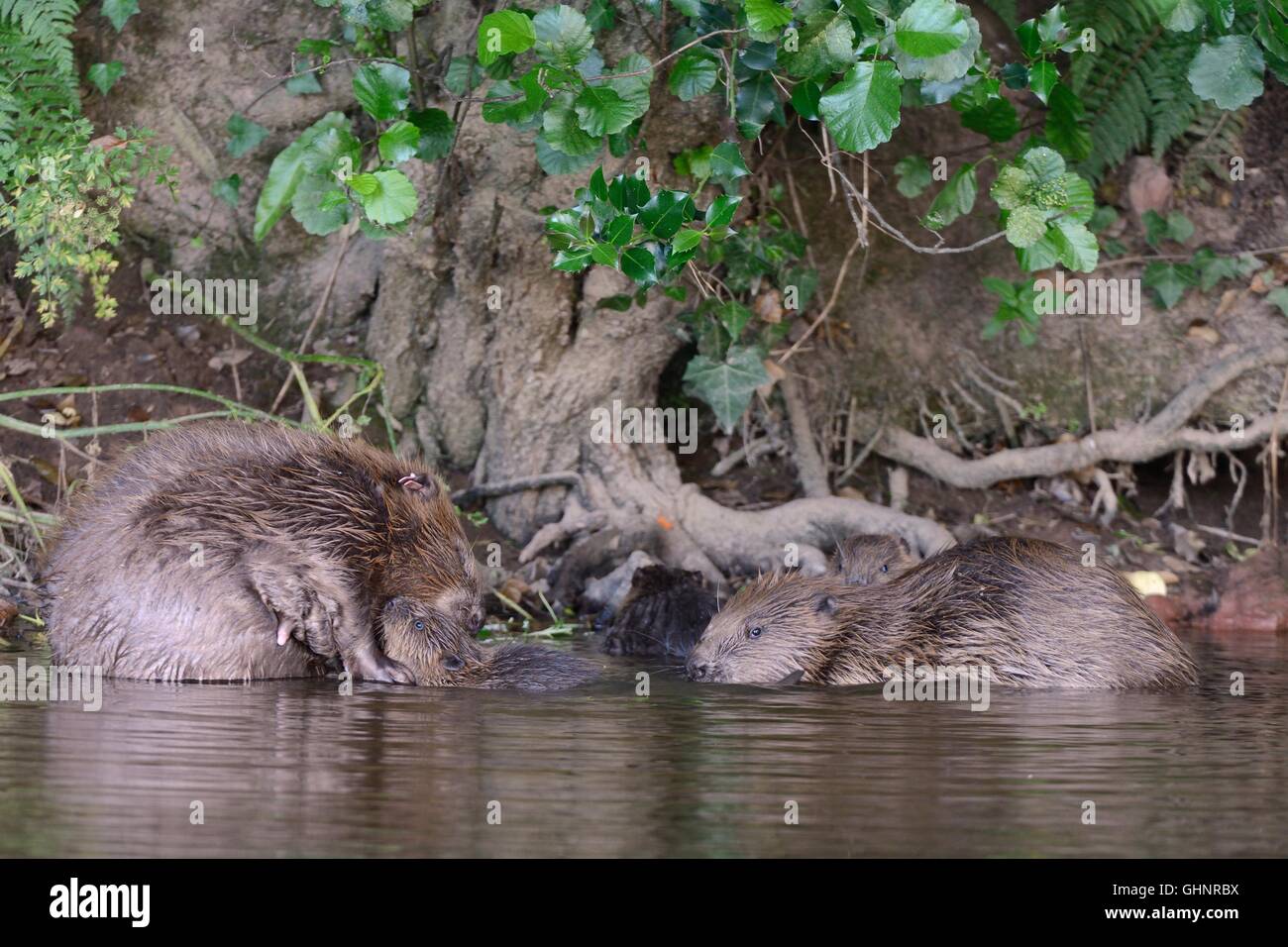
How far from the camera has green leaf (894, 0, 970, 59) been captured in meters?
5.02

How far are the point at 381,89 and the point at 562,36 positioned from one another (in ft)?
3.46

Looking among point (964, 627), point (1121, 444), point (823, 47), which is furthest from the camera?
point (1121, 444)

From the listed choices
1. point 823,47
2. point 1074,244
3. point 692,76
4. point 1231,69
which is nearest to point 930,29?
point 823,47

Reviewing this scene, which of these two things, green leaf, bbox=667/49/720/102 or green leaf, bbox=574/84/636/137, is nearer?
green leaf, bbox=574/84/636/137

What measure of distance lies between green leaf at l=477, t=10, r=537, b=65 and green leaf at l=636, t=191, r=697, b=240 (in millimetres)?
740

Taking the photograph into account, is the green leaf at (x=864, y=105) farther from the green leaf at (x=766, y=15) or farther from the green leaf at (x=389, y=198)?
the green leaf at (x=389, y=198)

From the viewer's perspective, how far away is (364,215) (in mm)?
6473

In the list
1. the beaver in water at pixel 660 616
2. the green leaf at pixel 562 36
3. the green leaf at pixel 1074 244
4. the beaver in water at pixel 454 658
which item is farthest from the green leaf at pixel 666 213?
the beaver in water at pixel 660 616

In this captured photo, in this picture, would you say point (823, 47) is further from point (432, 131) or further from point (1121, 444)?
point (1121, 444)

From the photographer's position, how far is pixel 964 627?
6129mm

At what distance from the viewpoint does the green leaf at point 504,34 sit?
5.30m

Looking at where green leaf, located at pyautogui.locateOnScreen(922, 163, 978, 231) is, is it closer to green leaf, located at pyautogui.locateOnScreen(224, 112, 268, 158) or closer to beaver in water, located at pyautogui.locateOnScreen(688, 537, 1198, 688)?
beaver in water, located at pyautogui.locateOnScreen(688, 537, 1198, 688)

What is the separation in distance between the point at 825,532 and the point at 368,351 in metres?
2.67

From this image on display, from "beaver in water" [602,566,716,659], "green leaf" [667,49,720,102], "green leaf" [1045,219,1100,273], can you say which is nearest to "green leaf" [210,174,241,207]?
"beaver in water" [602,566,716,659]
